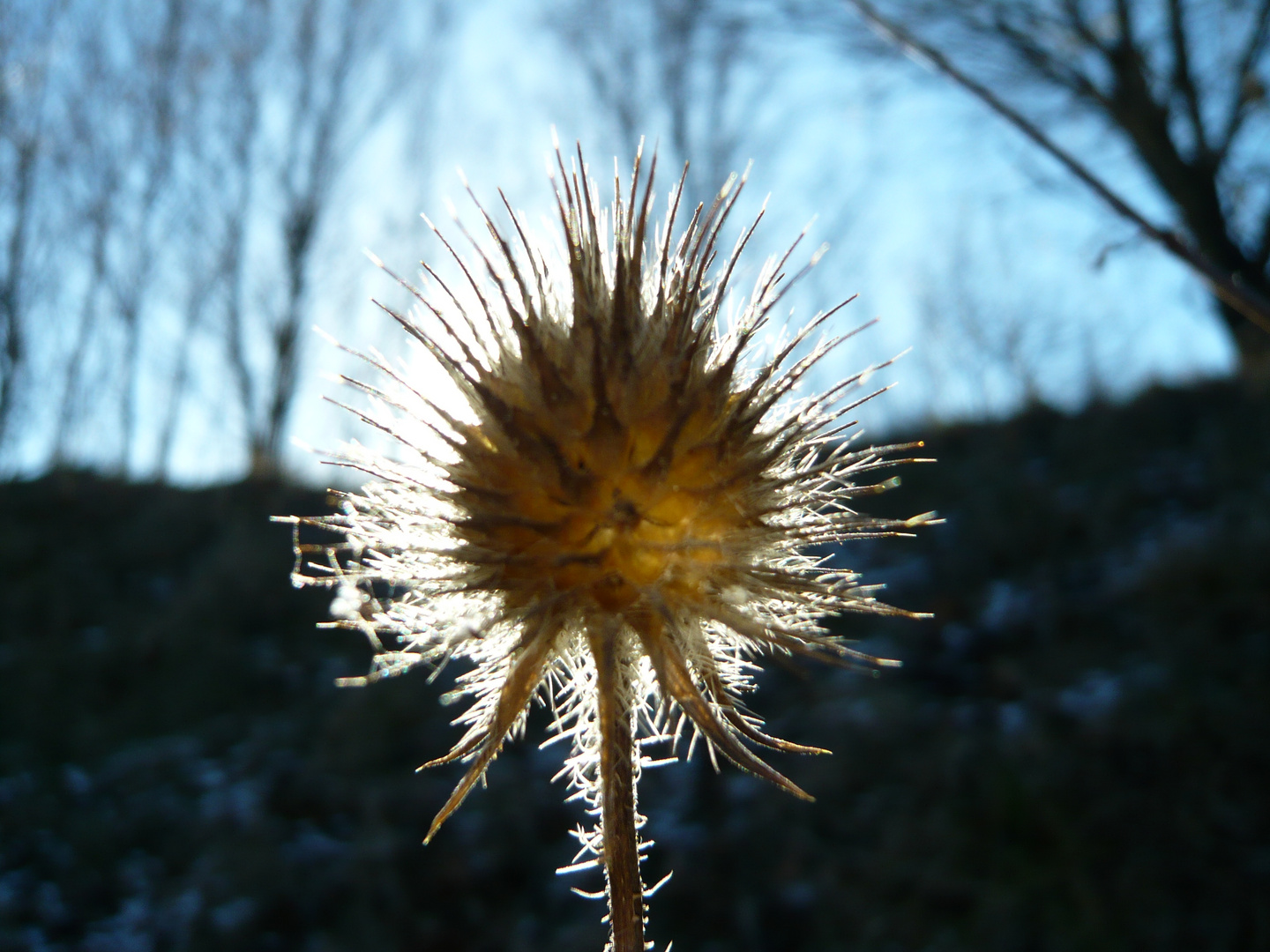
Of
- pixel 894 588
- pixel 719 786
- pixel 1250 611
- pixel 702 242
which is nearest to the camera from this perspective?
pixel 702 242

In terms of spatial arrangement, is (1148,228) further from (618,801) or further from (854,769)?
(854,769)

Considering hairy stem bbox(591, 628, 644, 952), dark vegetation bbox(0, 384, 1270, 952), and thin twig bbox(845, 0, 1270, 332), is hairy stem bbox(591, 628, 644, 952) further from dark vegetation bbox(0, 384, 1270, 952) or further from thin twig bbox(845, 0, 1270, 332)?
dark vegetation bbox(0, 384, 1270, 952)

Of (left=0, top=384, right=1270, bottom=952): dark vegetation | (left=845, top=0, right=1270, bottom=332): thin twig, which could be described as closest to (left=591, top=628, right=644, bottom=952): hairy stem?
(left=845, top=0, right=1270, bottom=332): thin twig

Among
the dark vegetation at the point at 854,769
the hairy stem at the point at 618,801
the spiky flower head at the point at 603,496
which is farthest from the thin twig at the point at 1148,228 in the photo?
the dark vegetation at the point at 854,769

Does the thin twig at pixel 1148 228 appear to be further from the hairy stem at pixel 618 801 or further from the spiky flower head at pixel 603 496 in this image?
the hairy stem at pixel 618 801

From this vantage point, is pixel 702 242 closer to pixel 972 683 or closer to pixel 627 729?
pixel 627 729

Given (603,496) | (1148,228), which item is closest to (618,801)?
(603,496)

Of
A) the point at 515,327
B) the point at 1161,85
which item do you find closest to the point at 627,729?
the point at 515,327

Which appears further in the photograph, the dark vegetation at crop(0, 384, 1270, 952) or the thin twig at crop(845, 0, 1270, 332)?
the dark vegetation at crop(0, 384, 1270, 952)

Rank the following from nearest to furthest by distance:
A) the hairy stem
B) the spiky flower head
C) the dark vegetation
Answer: the hairy stem → the spiky flower head → the dark vegetation
